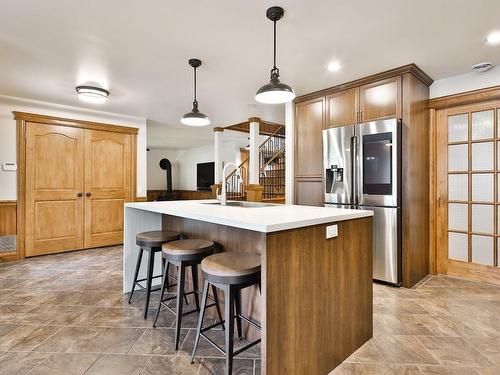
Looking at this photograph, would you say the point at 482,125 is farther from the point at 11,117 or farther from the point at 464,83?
the point at 11,117

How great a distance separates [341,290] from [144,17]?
2.43 meters

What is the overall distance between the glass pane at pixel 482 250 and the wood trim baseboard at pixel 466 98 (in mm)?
1548

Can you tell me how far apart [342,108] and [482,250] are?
228 cm

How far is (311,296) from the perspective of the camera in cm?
159

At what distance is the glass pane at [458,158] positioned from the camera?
130 inches

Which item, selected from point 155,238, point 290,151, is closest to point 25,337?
point 155,238

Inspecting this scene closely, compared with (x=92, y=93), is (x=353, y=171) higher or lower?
lower

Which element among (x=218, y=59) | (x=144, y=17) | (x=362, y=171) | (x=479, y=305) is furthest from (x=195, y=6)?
(x=479, y=305)

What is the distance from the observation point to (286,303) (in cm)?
147

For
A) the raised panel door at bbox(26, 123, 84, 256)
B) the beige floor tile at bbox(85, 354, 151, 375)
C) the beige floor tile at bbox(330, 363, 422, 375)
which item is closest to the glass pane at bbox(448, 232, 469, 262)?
the beige floor tile at bbox(330, 363, 422, 375)

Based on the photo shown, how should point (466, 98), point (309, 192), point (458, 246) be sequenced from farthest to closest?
point (309, 192), point (458, 246), point (466, 98)

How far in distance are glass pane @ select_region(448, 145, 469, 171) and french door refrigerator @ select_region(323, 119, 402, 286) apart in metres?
0.88

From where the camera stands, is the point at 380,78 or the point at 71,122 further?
the point at 71,122

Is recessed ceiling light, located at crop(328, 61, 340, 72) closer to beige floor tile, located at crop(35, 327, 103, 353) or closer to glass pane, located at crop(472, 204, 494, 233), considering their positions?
glass pane, located at crop(472, 204, 494, 233)
